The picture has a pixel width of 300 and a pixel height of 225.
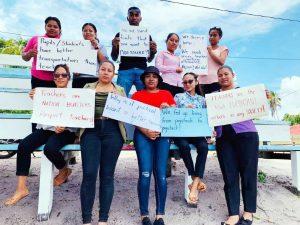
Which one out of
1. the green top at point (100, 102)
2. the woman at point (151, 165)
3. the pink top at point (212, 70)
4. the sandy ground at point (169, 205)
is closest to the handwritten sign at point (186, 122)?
the woman at point (151, 165)

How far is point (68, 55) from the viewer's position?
4.57 m

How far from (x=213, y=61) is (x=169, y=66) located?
32.2 inches

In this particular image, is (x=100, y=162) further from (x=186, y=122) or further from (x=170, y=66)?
(x=170, y=66)

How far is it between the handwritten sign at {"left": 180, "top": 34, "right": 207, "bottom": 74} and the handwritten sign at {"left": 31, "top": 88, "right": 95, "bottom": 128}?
1.94 m

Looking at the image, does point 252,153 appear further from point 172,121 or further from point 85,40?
point 85,40

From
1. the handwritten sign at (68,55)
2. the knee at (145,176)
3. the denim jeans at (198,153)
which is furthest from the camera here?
the handwritten sign at (68,55)

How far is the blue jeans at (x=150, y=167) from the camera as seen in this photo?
3.70m

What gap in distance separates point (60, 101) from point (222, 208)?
2.65 m

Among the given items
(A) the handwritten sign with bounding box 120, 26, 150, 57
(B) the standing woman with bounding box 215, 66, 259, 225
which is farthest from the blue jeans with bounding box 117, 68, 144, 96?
(B) the standing woman with bounding box 215, 66, 259, 225

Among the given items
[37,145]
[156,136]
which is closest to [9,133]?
[37,145]

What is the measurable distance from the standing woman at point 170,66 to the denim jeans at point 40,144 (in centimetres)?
178

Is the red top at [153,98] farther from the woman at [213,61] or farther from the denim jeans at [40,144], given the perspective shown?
the woman at [213,61]

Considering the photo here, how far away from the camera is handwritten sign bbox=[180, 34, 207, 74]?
5102mm

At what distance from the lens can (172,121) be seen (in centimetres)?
406
